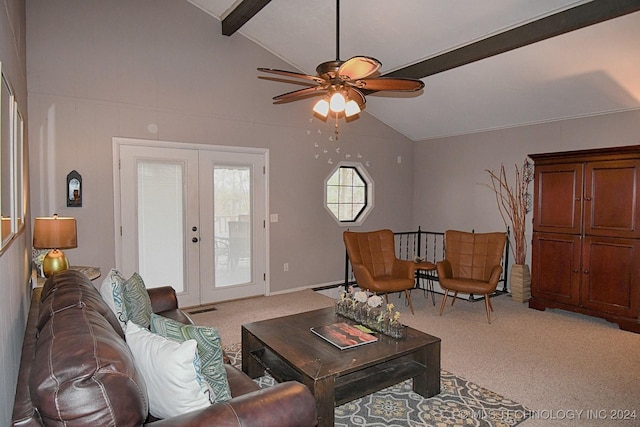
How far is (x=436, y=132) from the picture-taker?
20.7 ft

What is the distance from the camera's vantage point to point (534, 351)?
3.44 m

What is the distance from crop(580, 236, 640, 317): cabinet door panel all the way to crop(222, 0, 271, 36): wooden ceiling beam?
4.29 meters

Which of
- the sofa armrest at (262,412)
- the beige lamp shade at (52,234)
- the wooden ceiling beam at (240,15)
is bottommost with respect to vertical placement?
the sofa armrest at (262,412)

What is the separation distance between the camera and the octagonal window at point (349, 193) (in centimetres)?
599

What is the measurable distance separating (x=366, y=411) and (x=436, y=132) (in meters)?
4.85

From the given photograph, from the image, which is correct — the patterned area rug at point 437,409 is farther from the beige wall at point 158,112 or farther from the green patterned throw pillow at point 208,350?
the beige wall at point 158,112

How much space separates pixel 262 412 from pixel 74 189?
360 cm

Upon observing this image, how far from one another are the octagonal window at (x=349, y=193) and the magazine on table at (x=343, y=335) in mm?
3169

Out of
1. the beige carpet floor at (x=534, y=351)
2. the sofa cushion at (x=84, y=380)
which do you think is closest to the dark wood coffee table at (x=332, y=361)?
the beige carpet floor at (x=534, y=351)

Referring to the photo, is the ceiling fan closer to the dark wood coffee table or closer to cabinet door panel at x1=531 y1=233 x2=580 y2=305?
the dark wood coffee table

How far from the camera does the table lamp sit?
10.3 feet

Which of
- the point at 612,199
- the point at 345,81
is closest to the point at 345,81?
the point at 345,81

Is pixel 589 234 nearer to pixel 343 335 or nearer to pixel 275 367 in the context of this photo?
pixel 343 335

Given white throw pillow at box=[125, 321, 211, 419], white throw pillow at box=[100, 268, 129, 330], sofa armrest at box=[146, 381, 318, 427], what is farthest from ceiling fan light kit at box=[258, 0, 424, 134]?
sofa armrest at box=[146, 381, 318, 427]
